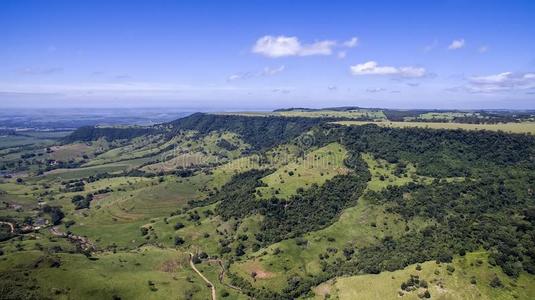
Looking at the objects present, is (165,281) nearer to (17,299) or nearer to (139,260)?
(139,260)

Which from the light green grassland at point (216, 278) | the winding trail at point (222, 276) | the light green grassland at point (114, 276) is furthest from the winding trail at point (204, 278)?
the winding trail at point (222, 276)

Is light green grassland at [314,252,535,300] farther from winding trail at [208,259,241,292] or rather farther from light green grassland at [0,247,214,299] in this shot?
light green grassland at [0,247,214,299]

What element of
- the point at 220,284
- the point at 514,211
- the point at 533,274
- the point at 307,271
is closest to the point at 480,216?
the point at 514,211

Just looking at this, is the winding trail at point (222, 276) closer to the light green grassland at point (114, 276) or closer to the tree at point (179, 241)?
the light green grassland at point (114, 276)

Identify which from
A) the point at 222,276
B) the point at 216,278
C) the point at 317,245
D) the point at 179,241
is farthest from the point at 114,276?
the point at 317,245

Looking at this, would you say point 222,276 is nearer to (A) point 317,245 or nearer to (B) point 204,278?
(B) point 204,278

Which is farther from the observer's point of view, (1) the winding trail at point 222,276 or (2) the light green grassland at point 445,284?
(1) the winding trail at point 222,276
